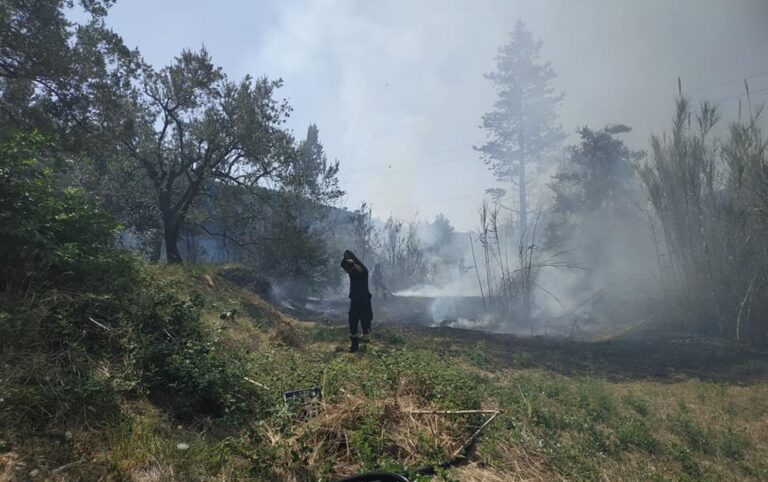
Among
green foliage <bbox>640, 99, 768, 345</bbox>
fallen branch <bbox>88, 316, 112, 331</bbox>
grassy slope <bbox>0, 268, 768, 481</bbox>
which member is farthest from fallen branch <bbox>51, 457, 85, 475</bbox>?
green foliage <bbox>640, 99, 768, 345</bbox>

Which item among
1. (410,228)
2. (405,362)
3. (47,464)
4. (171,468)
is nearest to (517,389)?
(405,362)

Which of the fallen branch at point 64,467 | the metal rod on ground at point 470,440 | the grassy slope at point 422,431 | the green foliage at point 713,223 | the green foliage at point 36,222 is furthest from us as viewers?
the green foliage at point 713,223

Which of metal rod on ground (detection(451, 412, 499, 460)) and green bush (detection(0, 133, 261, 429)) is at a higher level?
green bush (detection(0, 133, 261, 429))

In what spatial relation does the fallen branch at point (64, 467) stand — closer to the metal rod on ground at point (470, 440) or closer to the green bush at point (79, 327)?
the green bush at point (79, 327)

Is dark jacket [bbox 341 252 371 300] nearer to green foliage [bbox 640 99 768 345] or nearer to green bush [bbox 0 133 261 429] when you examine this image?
green bush [bbox 0 133 261 429]

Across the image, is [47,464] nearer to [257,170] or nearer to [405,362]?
[405,362]

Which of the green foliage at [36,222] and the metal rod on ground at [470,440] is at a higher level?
the green foliage at [36,222]

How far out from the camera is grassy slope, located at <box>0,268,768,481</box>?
3.06 meters

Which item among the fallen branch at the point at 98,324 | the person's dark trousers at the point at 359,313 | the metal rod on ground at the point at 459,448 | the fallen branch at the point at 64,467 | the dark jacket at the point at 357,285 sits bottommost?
the metal rod on ground at the point at 459,448

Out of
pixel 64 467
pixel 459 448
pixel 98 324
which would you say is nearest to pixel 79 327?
pixel 98 324

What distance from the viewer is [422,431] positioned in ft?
12.4

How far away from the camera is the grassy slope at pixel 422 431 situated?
120 inches

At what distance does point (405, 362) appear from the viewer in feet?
17.0

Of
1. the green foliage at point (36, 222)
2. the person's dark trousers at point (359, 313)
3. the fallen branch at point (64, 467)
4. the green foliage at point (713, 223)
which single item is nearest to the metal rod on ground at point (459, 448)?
the fallen branch at point (64, 467)
